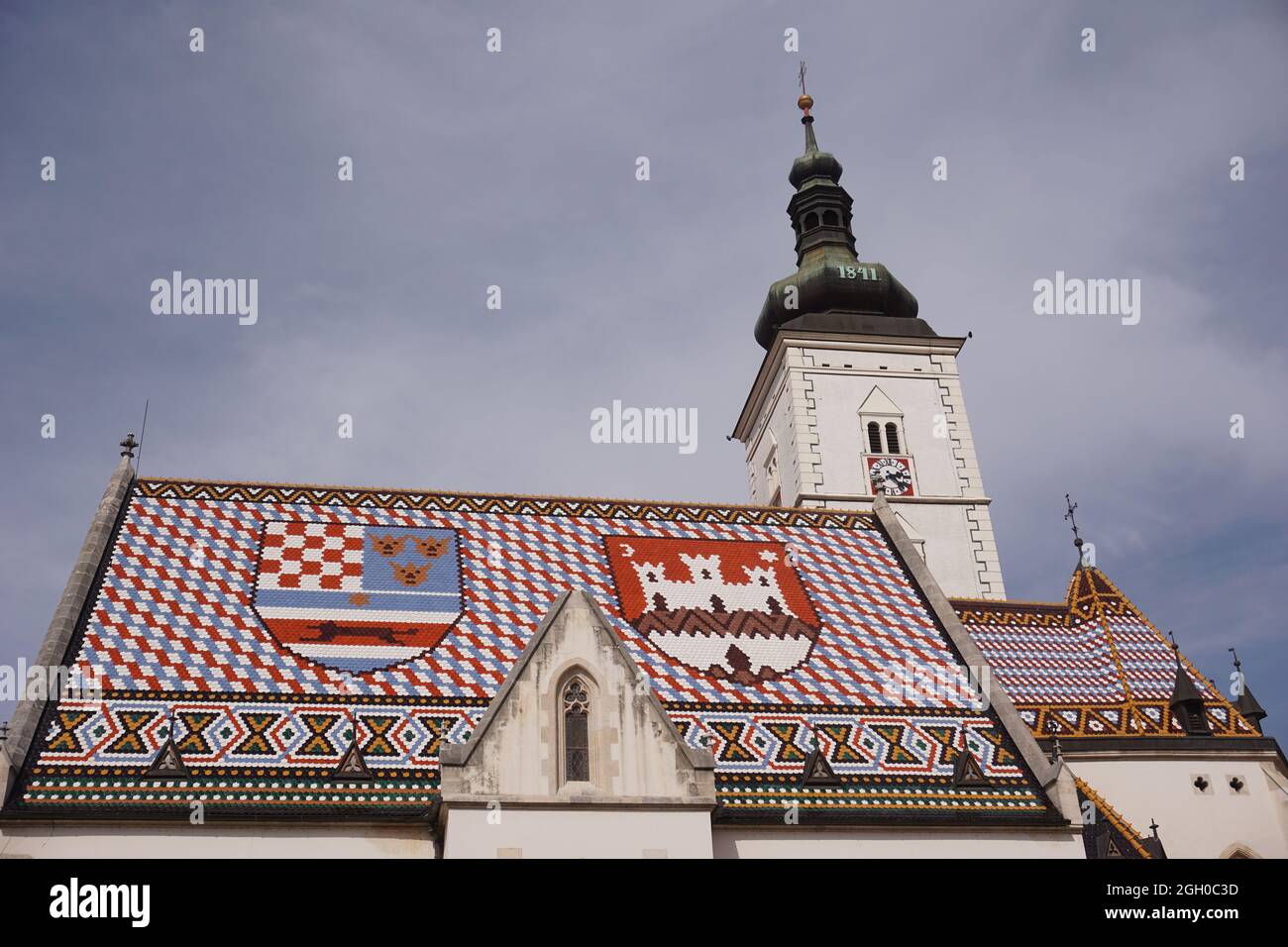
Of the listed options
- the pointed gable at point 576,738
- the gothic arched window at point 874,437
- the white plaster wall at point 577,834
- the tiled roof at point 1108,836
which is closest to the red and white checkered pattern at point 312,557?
the pointed gable at point 576,738

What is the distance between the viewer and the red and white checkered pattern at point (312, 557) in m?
19.7

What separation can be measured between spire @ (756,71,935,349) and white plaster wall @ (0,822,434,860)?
82.2ft

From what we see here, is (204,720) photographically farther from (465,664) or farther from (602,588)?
(602,588)

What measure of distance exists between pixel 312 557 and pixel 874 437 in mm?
20004

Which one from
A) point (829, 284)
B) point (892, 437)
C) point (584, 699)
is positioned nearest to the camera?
point (584, 699)

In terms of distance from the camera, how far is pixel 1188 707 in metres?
23.7

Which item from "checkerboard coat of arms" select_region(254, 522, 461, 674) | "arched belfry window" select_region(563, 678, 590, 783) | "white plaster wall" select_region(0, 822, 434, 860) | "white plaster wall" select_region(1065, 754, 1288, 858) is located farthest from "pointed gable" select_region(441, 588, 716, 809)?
"white plaster wall" select_region(1065, 754, 1288, 858)

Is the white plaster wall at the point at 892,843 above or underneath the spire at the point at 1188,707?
underneath

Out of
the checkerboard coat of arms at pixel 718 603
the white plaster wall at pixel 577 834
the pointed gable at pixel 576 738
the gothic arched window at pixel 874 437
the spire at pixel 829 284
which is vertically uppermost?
the spire at pixel 829 284

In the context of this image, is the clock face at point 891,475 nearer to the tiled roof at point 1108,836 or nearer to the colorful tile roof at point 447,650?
the colorful tile roof at point 447,650

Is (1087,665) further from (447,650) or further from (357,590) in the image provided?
(357,590)

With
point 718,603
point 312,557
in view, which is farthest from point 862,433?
point 312,557

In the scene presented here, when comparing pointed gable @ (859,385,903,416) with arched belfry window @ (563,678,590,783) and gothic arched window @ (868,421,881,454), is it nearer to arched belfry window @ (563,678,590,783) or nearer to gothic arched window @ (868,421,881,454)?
gothic arched window @ (868,421,881,454)

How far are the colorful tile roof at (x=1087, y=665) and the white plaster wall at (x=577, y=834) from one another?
10162 mm
